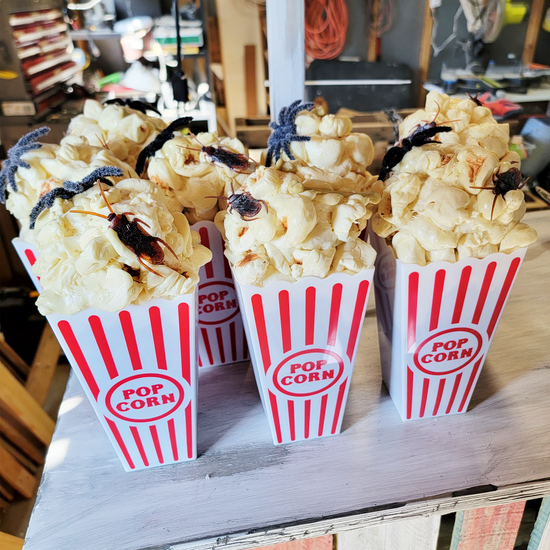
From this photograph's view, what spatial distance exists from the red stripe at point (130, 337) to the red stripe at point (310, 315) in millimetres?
290

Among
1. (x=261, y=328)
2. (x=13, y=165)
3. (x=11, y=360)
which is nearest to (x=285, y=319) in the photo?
(x=261, y=328)

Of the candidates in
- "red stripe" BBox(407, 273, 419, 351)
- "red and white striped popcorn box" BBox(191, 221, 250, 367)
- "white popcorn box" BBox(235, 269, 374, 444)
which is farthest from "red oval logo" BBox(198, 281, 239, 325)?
"red stripe" BBox(407, 273, 419, 351)

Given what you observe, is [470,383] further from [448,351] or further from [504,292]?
[504,292]

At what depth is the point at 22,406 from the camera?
146 cm

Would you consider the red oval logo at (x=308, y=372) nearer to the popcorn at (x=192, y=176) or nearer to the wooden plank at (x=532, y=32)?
the popcorn at (x=192, y=176)

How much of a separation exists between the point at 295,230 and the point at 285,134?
25 cm

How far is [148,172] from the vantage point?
0.86 m

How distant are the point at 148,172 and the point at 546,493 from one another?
0.99 metres

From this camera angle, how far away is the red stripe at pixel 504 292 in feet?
2.65

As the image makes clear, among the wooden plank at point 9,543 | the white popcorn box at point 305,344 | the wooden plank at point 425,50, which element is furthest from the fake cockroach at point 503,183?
the wooden plank at point 425,50

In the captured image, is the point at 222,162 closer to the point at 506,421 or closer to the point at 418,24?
the point at 506,421

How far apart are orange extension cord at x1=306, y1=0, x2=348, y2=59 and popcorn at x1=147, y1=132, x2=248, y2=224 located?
115 inches

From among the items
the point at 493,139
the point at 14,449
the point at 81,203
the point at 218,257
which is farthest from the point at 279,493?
the point at 14,449

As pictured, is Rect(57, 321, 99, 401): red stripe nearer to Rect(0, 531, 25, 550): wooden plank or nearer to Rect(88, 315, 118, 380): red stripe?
Rect(88, 315, 118, 380): red stripe
